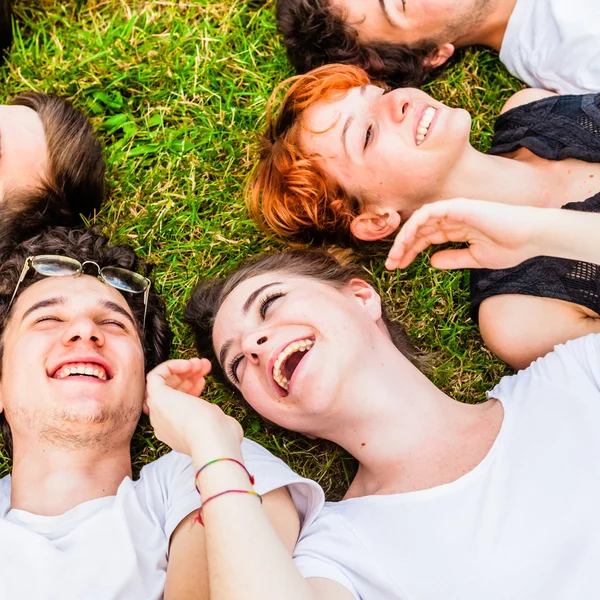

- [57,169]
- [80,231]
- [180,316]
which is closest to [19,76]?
[57,169]

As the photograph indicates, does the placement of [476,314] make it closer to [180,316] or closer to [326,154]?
[326,154]

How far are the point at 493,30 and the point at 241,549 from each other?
3.51 m

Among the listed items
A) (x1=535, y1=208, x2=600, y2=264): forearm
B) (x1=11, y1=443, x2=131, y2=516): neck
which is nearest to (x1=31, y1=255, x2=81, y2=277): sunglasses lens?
(x1=11, y1=443, x2=131, y2=516): neck

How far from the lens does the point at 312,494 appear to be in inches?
131

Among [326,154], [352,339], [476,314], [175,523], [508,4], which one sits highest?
[508,4]

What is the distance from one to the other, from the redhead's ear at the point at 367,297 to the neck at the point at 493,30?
1810 millimetres

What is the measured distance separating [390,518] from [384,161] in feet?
6.06

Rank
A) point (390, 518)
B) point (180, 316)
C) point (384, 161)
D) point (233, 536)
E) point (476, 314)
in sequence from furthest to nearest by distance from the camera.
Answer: point (180, 316)
point (476, 314)
point (384, 161)
point (390, 518)
point (233, 536)

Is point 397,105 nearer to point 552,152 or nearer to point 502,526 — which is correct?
point 552,152

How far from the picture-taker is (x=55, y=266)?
147 inches

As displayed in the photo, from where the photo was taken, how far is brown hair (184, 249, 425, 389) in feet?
12.3

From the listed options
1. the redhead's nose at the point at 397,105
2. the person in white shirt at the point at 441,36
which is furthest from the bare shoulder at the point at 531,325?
the person in white shirt at the point at 441,36

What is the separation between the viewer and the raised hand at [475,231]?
2914mm

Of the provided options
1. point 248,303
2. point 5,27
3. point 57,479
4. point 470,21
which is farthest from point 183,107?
point 57,479
